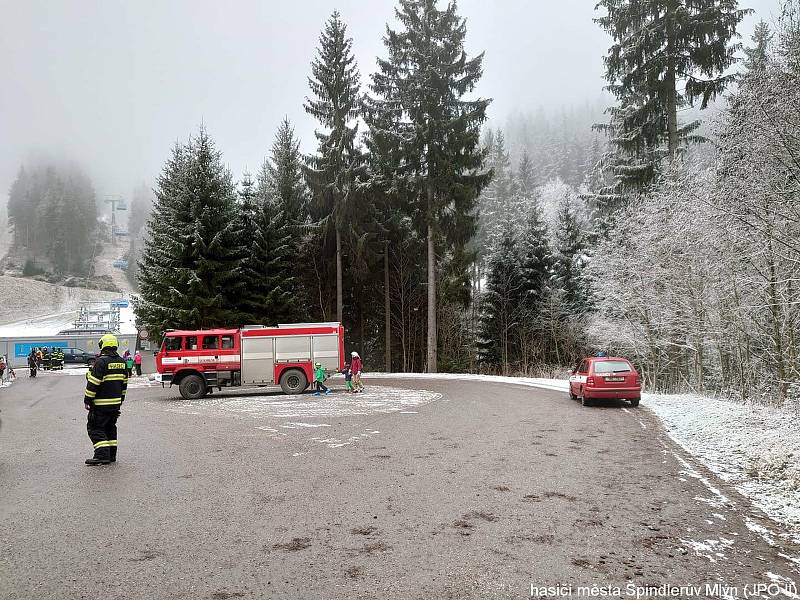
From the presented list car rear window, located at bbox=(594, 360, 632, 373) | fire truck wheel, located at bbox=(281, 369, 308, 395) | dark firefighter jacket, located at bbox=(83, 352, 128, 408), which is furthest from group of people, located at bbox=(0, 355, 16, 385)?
car rear window, located at bbox=(594, 360, 632, 373)

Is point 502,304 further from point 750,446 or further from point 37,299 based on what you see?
point 37,299

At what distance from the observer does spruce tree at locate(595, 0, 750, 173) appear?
932 inches

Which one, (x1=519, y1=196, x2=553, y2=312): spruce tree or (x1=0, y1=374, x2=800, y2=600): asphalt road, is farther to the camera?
(x1=519, y1=196, x2=553, y2=312): spruce tree

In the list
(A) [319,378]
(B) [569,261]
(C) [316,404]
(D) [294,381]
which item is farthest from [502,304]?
(C) [316,404]

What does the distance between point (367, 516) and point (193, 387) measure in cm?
1796

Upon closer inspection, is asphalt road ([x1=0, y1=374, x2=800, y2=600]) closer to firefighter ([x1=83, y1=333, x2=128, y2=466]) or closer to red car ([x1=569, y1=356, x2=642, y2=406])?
firefighter ([x1=83, y1=333, x2=128, y2=466])

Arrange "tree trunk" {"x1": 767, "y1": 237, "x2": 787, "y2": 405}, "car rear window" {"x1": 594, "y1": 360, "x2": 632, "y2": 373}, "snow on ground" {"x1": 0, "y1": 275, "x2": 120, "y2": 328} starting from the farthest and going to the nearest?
1. "snow on ground" {"x1": 0, "y1": 275, "x2": 120, "y2": 328}
2. "car rear window" {"x1": 594, "y1": 360, "x2": 632, "y2": 373}
3. "tree trunk" {"x1": 767, "y1": 237, "x2": 787, "y2": 405}

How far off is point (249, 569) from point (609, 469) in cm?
566

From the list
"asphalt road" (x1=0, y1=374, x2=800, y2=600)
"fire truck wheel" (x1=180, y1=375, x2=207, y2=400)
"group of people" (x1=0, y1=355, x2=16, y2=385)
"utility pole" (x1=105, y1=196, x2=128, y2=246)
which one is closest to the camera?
"asphalt road" (x1=0, y1=374, x2=800, y2=600)

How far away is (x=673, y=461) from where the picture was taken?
28.2ft

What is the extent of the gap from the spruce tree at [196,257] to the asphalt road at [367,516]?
20312 millimetres

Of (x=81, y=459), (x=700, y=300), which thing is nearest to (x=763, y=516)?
(x=81, y=459)

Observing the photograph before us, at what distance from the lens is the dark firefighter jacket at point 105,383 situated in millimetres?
8359

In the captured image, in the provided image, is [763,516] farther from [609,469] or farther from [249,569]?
[249,569]
